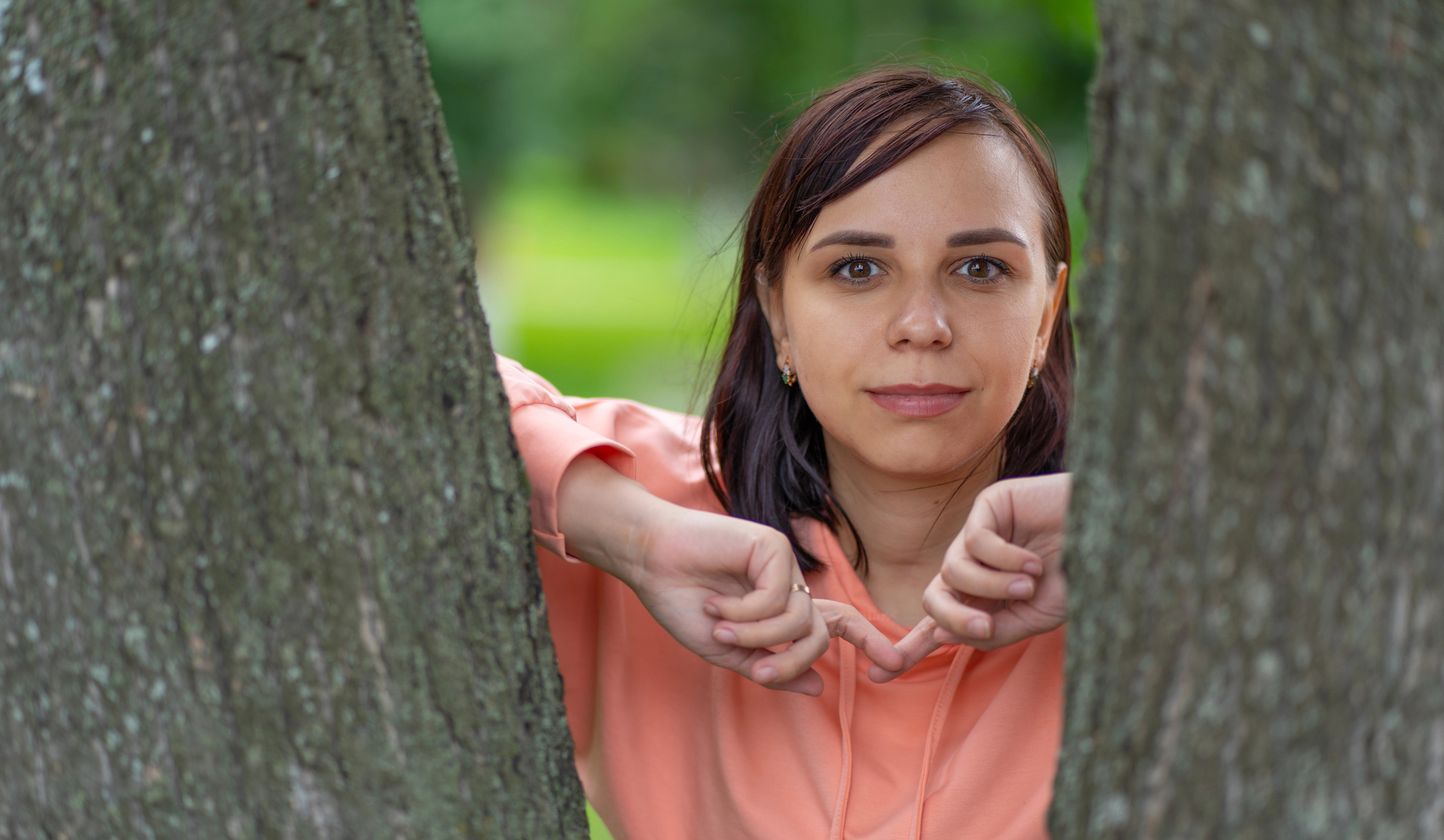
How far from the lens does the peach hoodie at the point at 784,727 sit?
215cm

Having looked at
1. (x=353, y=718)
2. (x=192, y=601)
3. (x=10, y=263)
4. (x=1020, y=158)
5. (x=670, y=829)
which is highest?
(x=1020, y=158)

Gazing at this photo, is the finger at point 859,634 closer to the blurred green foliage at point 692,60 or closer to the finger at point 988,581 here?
the finger at point 988,581

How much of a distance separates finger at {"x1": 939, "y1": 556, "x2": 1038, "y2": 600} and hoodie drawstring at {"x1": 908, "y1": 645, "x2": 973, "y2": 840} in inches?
23.0

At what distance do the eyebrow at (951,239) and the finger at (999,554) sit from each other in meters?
0.70

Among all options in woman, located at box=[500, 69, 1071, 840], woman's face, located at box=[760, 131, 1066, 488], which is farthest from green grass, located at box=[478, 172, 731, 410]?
woman's face, located at box=[760, 131, 1066, 488]

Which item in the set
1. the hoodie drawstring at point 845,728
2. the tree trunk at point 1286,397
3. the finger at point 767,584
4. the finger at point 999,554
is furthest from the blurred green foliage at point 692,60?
the tree trunk at point 1286,397

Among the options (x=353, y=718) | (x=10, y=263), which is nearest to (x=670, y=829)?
(x=353, y=718)

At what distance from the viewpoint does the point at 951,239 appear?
218 cm

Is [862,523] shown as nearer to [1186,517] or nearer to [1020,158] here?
[1020,158]

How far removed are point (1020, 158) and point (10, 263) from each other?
180cm

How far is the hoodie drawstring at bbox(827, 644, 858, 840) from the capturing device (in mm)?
2184

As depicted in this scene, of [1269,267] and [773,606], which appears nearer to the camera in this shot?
[1269,267]

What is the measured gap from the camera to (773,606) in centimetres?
175

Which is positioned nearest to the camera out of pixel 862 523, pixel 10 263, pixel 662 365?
pixel 10 263
